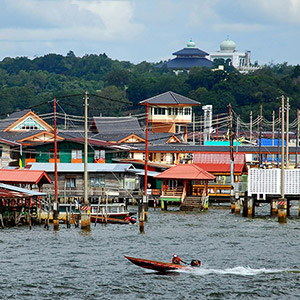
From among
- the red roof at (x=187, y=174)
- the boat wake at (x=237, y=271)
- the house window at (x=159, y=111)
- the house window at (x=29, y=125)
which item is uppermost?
the house window at (x=159, y=111)

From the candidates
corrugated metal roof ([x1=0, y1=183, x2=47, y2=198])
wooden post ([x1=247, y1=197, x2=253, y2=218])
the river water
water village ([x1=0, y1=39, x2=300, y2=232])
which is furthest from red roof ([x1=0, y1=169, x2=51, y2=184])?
wooden post ([x1=247, y1=197, x2=253, y2=218])

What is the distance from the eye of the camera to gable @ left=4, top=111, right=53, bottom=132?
138 m

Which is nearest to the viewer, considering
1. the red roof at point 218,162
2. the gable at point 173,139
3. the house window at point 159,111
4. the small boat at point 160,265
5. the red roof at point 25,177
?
the small boat at point 160,265

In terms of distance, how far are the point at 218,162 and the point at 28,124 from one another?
156ft

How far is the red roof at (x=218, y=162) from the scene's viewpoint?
98125 mm

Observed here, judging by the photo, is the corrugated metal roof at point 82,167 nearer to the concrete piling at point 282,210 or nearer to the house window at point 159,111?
the concrete piling at point 282,210

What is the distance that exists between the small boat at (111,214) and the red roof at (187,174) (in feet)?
43.4

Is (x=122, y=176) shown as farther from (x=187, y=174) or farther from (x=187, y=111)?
(x=187, y=111)

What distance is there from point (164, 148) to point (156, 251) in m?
59.9

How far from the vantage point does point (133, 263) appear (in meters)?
52.0

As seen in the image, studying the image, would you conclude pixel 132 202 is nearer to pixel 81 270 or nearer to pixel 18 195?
pixel 18 195

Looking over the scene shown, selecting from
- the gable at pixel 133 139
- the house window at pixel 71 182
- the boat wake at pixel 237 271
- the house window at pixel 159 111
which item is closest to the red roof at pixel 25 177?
the house window at pixel 71 182

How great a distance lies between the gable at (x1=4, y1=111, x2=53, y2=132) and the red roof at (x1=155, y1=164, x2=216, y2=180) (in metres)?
51.2

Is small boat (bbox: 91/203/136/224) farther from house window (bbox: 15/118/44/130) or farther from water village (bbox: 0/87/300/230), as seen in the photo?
house window (bbox: 15/118/44/130)
